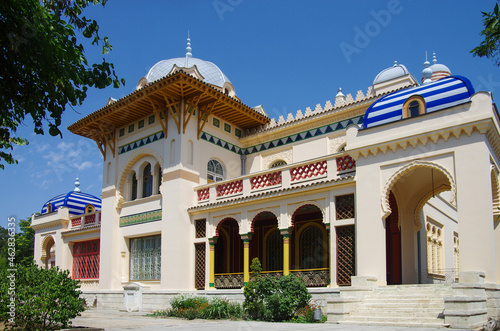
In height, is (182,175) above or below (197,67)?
below

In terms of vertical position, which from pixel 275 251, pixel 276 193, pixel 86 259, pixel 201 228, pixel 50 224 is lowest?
pixel 86 259

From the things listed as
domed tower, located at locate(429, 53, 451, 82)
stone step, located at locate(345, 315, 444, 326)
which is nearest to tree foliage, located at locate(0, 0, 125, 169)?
stone step, located at locate(345, 315, 444, 326)

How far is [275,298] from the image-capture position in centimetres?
1242

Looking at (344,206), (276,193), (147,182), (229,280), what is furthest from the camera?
(147,182)

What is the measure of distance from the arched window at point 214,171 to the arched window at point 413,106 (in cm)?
780

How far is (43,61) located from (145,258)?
41.5 ft

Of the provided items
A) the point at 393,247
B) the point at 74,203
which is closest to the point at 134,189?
the point at 74,203

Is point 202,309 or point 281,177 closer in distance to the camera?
point 202,309

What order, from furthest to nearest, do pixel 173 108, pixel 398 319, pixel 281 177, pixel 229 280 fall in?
pixel 173 108 → pixel 229 280 → pixel 281 177 → pixel 398 319

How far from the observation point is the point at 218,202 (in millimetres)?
16531

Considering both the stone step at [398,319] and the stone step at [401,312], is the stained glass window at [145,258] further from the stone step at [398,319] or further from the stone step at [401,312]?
the stone step at [398,319]

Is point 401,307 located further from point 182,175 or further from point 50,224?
point 50,224

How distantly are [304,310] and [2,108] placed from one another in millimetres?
8485

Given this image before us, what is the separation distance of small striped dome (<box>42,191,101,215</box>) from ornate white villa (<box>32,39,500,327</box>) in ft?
4.75
